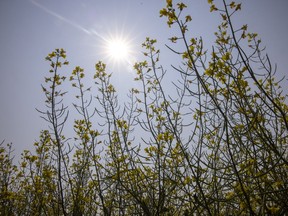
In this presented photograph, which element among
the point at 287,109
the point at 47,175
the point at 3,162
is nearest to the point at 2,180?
the point at 3,162

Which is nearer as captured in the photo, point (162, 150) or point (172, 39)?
point (172, 39)

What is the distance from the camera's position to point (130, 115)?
3447 millimetres

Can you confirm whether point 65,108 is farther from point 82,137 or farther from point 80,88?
point 82,137

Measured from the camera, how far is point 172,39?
2006mm

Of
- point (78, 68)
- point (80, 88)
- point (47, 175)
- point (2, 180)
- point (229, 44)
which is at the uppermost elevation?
point (78, 68)

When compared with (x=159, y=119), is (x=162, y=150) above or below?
below

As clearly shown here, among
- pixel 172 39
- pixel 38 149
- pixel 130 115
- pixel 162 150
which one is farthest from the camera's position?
pixel 38 149

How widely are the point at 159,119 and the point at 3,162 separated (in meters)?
5.18

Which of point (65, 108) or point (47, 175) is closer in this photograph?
point (65, 108)

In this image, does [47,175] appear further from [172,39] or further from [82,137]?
[172,39]

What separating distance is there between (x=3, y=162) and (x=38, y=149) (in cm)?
167

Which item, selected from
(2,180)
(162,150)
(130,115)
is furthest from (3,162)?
(162,150)

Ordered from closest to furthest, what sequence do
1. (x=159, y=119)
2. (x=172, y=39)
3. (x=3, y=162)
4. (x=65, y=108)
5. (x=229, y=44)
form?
(x=172, y=39) < (x=229, y=44) < (x=65, y=108) < (x=159, y=119) < (x=3, y=162)

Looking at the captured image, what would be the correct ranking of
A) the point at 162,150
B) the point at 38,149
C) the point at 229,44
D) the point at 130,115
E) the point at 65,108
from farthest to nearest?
the point at 38,149 → the point at 130,115 → the point at 162,150 → the point at 65,108 → the point at 229,44
